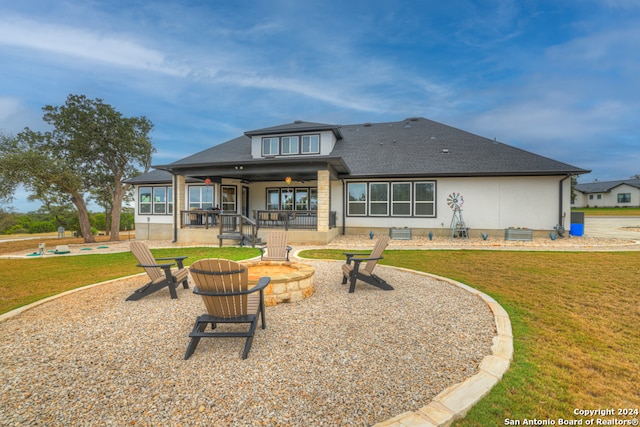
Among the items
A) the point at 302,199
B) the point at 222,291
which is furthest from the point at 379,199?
the point at 222,291

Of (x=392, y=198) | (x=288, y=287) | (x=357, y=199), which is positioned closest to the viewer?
(x=288, y=287)

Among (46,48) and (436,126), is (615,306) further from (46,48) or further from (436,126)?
(46,48)

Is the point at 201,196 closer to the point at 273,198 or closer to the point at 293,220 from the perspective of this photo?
the point at 273,198

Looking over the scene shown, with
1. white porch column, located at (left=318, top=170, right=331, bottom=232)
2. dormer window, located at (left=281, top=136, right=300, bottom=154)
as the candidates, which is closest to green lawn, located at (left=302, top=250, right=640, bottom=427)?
white porch column, located at (left=318, top=170, right=331, bottom=232)

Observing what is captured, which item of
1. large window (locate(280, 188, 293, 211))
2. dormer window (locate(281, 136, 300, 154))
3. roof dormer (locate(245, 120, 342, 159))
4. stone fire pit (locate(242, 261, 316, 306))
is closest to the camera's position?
stone fire pit (locate(242, 261, 316, 306))

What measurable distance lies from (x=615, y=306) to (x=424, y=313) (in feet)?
10.9

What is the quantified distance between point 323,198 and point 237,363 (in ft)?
34.9

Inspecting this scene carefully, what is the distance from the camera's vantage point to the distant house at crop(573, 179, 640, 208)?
169ft

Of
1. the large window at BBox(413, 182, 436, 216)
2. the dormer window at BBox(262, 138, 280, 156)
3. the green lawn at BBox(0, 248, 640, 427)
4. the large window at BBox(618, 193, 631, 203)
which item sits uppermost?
the dormer window at BBox(262, 138, 280, 156)

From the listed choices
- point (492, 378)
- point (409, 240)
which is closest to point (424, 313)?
point (492, 378)

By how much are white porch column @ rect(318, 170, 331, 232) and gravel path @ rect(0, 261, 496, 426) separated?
8.42m

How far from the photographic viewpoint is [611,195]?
178ft

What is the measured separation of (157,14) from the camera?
12.3 meters

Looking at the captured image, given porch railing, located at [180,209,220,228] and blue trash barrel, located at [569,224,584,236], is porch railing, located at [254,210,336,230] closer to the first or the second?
porch railing, located at [180,209,220,228]
